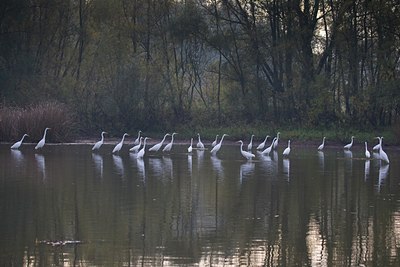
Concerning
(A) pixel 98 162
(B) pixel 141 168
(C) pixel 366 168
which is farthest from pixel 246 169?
(A) pixel 98 162

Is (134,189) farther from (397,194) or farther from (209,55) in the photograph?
(209,55)

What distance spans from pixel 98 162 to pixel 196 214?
12409 millimetres

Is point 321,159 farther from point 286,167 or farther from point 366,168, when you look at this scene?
point 286,167

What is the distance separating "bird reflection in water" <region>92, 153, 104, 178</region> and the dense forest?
1054 cm

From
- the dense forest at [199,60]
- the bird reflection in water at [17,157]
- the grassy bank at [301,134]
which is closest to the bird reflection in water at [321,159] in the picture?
the grassy bank at [301,134]

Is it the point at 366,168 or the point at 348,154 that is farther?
the point at 348,154

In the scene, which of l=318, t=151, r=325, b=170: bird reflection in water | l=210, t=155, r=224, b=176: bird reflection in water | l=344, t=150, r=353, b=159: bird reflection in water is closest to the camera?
l=210, t=155, r=224, b=176: bird reflection in water

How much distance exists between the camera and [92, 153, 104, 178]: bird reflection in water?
24219 millimetres

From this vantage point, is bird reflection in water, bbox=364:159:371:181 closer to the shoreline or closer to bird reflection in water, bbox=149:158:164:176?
bird reflection in water, bbox=149:158:164:176

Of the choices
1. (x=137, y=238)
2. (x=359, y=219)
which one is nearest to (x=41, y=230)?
(x=137, y=238)

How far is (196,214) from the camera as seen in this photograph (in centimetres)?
1588

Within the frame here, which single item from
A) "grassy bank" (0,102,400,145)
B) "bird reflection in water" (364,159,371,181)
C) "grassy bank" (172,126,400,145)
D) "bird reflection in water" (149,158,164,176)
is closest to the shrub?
"grassy bank" (0,102,400,145)

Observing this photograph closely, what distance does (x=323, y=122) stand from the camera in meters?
42.2

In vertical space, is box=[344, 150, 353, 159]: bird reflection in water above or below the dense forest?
below
